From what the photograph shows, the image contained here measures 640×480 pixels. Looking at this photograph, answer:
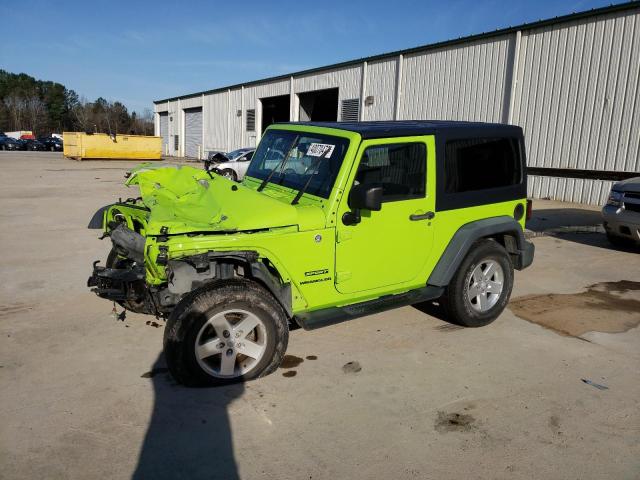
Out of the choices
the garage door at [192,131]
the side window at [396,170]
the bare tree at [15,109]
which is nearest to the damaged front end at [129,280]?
the side window at [396,170]

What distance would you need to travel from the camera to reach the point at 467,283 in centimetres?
484

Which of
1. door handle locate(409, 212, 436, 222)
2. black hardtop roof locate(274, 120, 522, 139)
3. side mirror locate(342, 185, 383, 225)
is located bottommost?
door handle locate(409, 212, 436, 222)

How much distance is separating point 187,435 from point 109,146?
37.5 metres

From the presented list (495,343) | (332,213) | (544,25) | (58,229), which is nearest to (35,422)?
(332,213)

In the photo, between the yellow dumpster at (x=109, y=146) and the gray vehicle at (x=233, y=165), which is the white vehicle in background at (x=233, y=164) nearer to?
the gray vehicle at (x=233, y=165)

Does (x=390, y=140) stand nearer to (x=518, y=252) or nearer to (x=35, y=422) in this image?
(x=518, y=252)

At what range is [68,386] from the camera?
12.1ft

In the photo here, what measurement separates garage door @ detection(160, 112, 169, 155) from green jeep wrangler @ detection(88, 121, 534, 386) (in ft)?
151

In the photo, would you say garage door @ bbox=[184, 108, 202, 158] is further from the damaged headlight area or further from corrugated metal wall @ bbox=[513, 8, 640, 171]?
the damaged headlight area

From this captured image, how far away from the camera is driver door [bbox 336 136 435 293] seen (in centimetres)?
412

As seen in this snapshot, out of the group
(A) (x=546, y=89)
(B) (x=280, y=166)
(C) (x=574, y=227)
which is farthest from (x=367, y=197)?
(A) (x=546, y=89)

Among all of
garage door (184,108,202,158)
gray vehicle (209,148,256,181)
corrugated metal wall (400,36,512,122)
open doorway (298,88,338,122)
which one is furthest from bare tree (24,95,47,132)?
corrugated metal wall (400,36,512,122)

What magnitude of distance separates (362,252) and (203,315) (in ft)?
4.66

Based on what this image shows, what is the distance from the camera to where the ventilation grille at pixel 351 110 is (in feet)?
77.6
